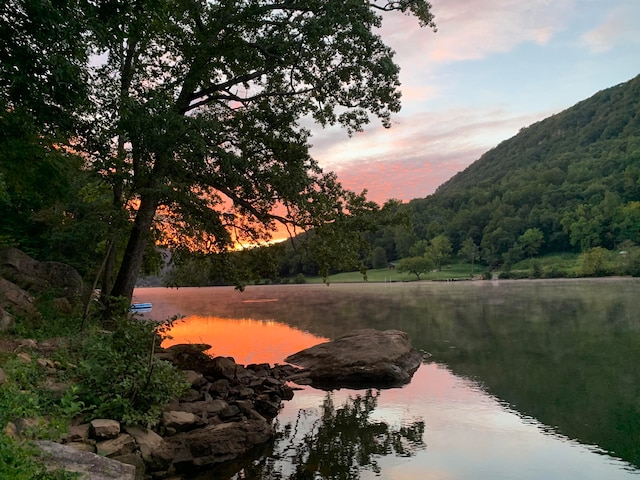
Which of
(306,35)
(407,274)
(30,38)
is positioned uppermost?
(306,35)

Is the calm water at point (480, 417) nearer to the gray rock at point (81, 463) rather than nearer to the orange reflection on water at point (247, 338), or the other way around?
the orange reflection on water at point (247, 338)

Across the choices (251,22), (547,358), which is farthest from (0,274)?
(547,358)

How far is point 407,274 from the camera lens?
178375 mm

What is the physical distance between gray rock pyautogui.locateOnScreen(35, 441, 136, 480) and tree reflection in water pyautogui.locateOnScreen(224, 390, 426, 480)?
12.2 feet

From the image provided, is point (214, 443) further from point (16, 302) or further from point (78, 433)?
point (16, 302)

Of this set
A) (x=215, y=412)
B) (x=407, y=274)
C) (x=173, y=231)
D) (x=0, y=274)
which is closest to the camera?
(x=215, y=412)

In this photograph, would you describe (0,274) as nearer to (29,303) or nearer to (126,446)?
(29,303)

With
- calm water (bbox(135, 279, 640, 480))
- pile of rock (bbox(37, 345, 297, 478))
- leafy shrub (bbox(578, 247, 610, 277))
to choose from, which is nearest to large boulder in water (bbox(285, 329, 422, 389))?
calm water (bbox(135, 279, 640, 480))

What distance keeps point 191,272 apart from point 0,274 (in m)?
7.72

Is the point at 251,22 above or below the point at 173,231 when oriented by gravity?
above

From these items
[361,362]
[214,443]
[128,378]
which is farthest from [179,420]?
[361,362]

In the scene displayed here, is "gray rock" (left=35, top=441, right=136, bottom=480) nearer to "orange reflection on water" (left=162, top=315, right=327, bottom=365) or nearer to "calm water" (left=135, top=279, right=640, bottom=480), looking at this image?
"calm water" (left=135, top=279, right=640, bottom=480)

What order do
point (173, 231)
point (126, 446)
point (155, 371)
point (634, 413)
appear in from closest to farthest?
1. point (126, 446)
2. point (155, 371)
3. point (634, 413)
4. point (173, 231)

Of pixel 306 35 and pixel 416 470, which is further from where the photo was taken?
pixel 306 35
